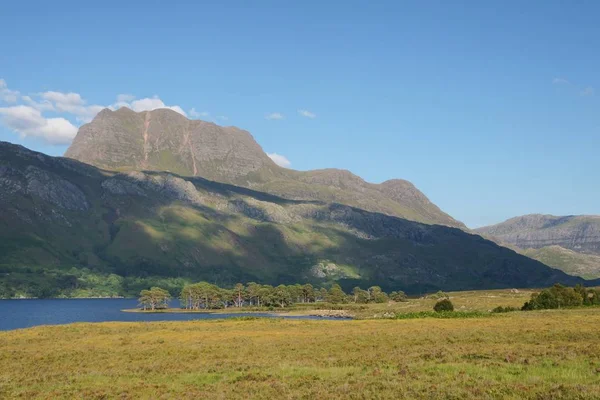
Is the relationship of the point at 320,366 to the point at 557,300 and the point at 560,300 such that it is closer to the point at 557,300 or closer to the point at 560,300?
the point at 557,300

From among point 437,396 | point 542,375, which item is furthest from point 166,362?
point 542,375

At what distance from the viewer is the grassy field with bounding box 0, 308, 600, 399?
2852 centimetres

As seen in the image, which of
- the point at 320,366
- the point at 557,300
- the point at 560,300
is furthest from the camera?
the point at 557,300

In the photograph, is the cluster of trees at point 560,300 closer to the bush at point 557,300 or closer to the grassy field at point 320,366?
the bush at point 557,300

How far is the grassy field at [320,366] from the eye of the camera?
2852 centimetres

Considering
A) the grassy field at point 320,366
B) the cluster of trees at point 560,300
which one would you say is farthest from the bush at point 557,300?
the grassy field at point 320,366

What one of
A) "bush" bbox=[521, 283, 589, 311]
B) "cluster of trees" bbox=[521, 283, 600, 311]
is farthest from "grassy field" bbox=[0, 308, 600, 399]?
"cluster of trees" bbox=[521, 283, 600, 311]

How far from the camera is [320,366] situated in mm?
39625

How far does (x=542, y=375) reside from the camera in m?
29.7

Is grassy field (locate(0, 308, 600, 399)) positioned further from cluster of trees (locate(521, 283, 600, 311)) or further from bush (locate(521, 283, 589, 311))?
cluster of trees (locate(521, 283, 600, 311))

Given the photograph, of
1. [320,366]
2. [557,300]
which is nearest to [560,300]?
[557,300]

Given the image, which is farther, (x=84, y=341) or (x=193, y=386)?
(x=84, y=341)

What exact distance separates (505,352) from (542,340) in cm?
1098

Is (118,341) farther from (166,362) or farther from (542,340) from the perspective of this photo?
(542,340)
